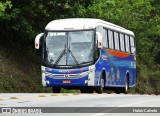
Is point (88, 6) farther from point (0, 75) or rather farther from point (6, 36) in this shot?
point (0, 75)

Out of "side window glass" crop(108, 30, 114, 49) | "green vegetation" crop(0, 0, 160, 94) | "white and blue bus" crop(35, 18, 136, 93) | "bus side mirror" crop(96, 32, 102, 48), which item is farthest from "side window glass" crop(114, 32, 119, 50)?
"bus side mirror" crop(96, 32, 102, 48)

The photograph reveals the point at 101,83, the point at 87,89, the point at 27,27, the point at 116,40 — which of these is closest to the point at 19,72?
the point at 27,27

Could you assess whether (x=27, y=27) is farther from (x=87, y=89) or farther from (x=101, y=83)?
(x=101, y=83)

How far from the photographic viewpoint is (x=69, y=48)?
2867cm

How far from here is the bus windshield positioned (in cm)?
2848

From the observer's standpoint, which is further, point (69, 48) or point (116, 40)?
point (116, 40)

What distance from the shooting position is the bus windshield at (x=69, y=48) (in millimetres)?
28484

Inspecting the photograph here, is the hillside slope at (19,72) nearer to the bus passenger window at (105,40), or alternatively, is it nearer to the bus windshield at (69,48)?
the bus windshield at (69,48)

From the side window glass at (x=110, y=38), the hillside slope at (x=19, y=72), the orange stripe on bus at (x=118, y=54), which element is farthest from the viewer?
the hillside slope at (x=19, y=72)

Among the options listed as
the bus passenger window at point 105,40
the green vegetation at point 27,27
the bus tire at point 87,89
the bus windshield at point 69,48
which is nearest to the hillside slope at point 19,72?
the green vegetation at point 27,27

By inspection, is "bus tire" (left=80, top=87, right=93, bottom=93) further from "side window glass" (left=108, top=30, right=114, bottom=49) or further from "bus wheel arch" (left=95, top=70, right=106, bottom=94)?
"side window glass" (left=108, top=30, right=114, bottom=49)

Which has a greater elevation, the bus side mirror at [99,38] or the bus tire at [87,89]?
the bus side mirror at [99,38]

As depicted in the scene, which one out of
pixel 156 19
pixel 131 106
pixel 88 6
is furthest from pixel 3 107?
pixel 156 19

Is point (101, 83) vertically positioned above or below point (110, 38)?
below
